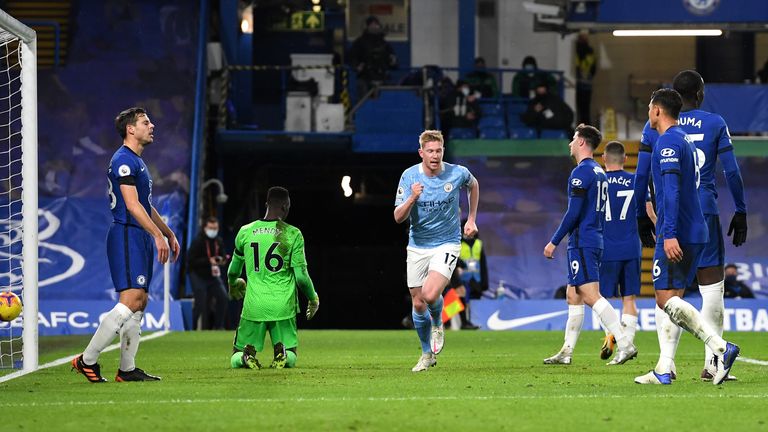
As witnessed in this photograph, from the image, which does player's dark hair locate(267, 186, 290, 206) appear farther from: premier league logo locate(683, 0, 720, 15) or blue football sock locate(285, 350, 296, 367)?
premier league logo locate(683, 0, 720, 15)

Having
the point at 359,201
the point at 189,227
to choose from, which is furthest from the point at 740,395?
the point at 359,201

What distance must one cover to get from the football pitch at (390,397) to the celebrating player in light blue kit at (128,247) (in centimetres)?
35

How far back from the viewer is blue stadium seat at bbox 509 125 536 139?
2608 cm

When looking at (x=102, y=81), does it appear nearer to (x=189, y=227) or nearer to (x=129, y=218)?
(x=189, y=227)

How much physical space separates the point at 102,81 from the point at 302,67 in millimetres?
4296

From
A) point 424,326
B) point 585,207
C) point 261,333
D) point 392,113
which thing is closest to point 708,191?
point 585,207

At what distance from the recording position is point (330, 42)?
31406mm

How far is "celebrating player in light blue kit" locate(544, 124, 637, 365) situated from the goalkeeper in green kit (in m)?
2.20

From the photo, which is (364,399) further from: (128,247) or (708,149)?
(708,149)

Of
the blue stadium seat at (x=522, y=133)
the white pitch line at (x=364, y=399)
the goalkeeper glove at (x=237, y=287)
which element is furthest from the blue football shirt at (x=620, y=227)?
the blue stadium seat at (x=522, y=133)

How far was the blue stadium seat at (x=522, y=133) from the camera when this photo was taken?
26078mm

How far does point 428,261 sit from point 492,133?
1549cm

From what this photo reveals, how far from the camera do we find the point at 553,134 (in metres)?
26.2

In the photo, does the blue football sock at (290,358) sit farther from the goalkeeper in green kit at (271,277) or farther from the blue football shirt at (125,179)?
the blue football shirt at (125,179)
